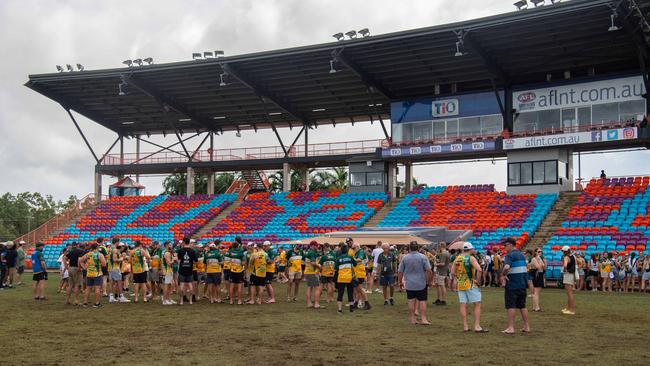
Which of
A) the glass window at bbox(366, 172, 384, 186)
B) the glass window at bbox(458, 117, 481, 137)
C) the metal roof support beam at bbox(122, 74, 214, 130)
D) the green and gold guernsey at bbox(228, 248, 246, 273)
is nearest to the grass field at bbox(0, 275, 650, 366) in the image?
the green and gold guernsey at bbox(228, 248, 246, 273)

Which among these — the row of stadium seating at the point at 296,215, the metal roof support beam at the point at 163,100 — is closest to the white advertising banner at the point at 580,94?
the row of stadium seating at the point at 296,215

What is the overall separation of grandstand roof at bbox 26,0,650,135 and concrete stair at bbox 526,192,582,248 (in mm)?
7059

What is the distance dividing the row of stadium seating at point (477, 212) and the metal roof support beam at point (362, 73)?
6741 mm

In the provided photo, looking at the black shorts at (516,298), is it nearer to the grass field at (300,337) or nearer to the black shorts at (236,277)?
the grass field at (300,337)

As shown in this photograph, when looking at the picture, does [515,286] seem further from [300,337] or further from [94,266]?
[94,266]

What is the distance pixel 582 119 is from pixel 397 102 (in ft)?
36.9

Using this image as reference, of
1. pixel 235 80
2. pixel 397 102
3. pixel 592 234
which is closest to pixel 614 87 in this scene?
pixel 592 234

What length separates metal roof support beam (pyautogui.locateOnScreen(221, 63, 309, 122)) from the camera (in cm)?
3934

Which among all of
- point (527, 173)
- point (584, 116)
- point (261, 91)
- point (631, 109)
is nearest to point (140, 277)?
point (261, 91)

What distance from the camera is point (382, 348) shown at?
36.2 ft

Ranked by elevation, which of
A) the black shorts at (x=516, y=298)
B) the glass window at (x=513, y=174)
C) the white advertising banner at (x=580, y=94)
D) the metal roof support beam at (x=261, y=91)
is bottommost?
the black shorts at (x=516, y=298)

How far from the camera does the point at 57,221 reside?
47.5m

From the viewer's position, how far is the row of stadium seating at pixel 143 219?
43.2 metres

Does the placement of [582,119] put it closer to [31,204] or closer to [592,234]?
[592,234]
